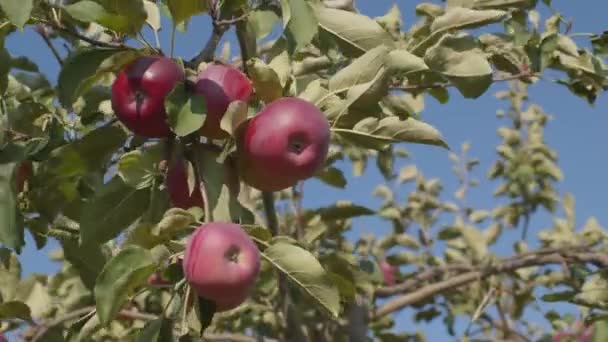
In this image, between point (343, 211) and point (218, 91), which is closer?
point (218, 91)

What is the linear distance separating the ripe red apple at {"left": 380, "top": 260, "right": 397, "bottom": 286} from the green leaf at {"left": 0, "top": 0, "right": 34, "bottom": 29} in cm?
260

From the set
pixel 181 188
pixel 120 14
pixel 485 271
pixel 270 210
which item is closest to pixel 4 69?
pixel 120 14

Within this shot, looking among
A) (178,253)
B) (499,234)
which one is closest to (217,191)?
(178,253)

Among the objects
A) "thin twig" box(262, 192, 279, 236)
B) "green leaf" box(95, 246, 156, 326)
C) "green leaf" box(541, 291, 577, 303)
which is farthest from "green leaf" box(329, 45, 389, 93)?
"green leaf" box(541, 291, 577, 303)

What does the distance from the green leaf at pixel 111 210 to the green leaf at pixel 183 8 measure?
0.26 m

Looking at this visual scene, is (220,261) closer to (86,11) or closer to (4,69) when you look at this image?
(86,11)

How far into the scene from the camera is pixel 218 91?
1297 millimetres

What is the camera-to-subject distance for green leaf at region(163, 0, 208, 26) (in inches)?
53.6

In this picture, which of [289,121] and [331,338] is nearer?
[289,121]

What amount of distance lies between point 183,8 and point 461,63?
0.44m

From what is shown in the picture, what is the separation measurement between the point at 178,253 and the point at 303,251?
18 cm

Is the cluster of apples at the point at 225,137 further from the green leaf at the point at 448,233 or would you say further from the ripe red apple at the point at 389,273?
the green leaf at the point at 448,233

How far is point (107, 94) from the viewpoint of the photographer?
5.28 feet

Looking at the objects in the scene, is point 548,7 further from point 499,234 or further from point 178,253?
point 499,234
